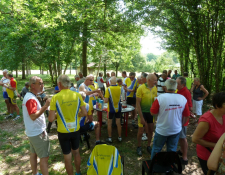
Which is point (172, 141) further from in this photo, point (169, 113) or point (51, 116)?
point (51, 116)

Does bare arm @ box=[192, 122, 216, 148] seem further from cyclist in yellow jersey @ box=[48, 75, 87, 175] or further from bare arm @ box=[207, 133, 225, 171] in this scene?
cyclist in yellow jersey @ box=[48, 75, 87, 175]

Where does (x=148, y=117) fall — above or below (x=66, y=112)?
below

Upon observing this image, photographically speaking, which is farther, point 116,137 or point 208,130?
point 116,137

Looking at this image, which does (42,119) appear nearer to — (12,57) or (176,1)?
(176,1)

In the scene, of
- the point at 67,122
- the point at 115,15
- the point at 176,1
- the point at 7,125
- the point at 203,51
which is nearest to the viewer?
the point at 67,122

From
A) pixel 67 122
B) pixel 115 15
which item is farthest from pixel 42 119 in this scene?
pixel 115 15

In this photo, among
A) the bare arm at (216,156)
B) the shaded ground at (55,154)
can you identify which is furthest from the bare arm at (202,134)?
the shaded ground at (55,154)

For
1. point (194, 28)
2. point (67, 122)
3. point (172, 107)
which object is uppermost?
point (194, 28)

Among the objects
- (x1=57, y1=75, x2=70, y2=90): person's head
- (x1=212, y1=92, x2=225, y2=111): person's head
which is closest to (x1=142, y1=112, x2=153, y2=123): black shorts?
(x1=212, y1=92, x2=225, y2=111): person's head

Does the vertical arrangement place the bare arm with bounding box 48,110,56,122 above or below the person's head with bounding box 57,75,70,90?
below

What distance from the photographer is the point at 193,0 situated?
6.11 meters

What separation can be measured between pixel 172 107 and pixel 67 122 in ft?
5.90

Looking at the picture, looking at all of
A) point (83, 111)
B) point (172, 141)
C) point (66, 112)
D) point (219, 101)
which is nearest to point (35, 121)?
point (66, 112)

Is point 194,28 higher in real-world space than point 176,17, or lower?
lower
